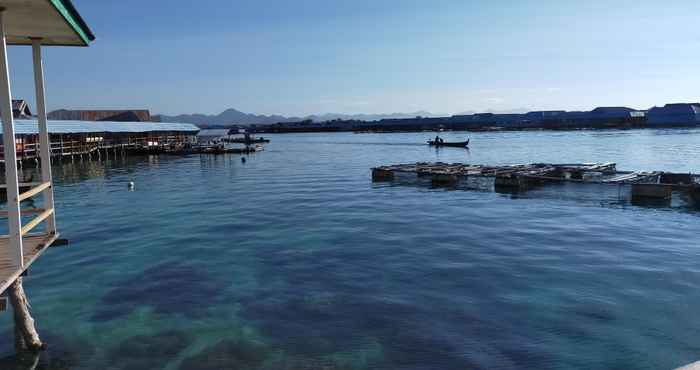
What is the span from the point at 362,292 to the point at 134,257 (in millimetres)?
8695

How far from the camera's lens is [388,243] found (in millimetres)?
18156

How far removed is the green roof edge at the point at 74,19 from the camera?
667 cm

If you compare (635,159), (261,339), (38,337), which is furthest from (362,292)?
(635,159)

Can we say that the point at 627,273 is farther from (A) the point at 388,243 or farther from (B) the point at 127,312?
(B) the point at 127,312

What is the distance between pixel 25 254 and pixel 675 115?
7582 inches

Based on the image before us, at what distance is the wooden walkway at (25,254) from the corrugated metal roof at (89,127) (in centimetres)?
3303

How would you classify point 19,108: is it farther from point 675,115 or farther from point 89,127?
point 675,115

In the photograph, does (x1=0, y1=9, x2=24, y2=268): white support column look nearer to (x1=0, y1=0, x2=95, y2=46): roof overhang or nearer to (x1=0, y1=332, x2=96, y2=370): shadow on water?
(x1=0, y1=0, x2=95, y2=46): roof overhang

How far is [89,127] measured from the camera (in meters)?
64.8

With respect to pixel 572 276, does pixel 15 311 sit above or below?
above

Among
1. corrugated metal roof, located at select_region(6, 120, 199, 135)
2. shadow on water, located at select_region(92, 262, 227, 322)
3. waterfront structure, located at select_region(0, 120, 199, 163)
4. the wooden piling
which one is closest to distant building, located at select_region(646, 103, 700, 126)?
waterfront structure, located at select_region(0, 120, 199, 163)

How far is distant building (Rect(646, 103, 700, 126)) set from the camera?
15738cm

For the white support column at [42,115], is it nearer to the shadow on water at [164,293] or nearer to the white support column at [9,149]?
the white support column at [9,149]

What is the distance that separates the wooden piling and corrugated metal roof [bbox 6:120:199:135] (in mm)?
32151
